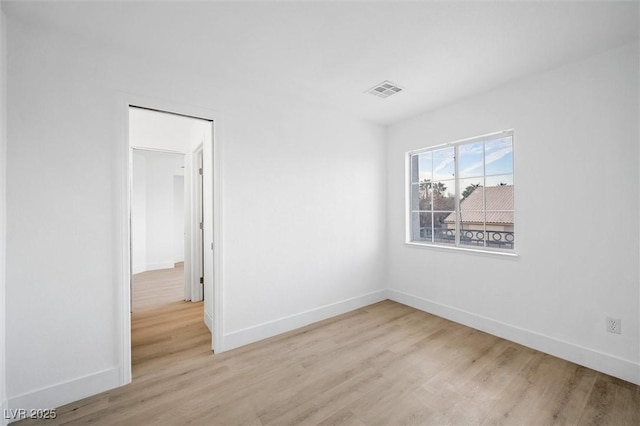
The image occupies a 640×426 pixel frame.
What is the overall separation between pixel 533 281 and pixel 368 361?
184 cm

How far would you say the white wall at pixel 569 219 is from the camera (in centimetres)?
221

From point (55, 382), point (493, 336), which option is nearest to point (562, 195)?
point (493, 336)

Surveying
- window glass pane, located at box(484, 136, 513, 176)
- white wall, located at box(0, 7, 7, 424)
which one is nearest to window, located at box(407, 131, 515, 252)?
window glass pane, located at box(484, 136, 513, 176)

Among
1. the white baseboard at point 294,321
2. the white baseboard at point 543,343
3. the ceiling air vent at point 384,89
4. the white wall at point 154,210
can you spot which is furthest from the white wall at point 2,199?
the white wall at point 154,210

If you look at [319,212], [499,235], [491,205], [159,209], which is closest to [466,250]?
[499,235]

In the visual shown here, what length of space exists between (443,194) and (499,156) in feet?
2.57

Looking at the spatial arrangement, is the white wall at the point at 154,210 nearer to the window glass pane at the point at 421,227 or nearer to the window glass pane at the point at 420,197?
the window glass pane at the point at 420,197

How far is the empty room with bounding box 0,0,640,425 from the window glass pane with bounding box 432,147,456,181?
33 millimetres

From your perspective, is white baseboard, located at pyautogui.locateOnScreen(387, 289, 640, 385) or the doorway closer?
white baseboard, located at pyautogui.locateOnScreen(387, 289, 640, 385)

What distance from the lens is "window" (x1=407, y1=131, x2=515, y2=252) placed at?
3059 mm

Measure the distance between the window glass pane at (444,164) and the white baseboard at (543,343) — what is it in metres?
1.69

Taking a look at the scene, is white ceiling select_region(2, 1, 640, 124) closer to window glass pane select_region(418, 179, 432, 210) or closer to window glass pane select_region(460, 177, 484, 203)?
window glass pane select_region(460, 177, 484, 203)

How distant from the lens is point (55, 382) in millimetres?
1954

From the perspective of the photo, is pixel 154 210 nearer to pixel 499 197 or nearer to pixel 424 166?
pixel 424 166
